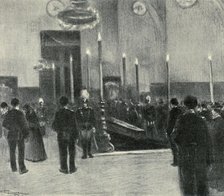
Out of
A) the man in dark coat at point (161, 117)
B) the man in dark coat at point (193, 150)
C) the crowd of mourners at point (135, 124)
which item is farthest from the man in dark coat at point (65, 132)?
the man in dark coat at point (193, 150)

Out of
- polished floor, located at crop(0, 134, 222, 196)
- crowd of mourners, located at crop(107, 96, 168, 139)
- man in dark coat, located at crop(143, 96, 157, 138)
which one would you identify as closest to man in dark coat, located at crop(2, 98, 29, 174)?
polished floor, located at crop(0, 134, 222, 196)

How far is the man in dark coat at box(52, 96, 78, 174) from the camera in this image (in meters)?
4.16

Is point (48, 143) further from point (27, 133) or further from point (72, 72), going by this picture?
point (72, 72)

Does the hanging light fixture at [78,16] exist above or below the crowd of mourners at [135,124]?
above

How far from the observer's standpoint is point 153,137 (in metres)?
4.37

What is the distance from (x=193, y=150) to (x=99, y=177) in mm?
911

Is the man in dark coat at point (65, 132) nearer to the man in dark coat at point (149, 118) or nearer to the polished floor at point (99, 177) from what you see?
the polished floor at point (99, 177)

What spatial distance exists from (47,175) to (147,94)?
1.24m

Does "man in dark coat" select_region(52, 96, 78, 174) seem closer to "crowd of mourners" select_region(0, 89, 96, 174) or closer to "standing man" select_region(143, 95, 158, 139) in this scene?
"crowd of mourners" select_region(0, 89, 96, 174)

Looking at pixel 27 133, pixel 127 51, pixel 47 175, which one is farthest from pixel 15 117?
pixel 127 51

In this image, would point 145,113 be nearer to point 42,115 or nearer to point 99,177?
point 99,177

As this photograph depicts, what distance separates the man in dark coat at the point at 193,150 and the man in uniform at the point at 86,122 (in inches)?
33.7

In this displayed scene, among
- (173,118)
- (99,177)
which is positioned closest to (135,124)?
(173,118)

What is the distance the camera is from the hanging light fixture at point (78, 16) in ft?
14.0
